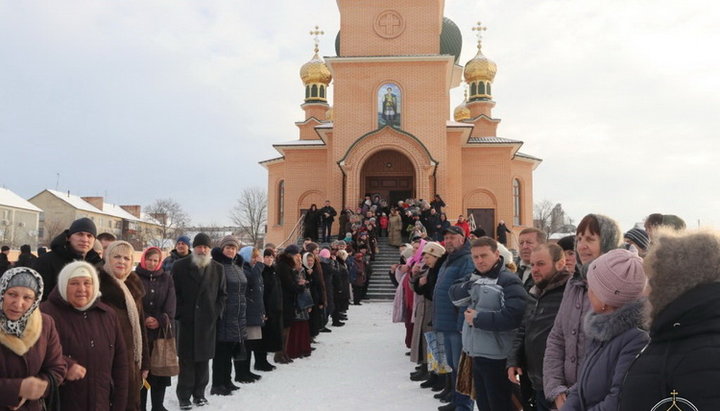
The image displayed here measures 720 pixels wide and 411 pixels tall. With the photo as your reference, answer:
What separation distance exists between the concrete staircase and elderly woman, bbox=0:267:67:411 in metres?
14.2

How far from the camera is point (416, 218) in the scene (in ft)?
61.9

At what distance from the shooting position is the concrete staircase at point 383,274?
682 inches

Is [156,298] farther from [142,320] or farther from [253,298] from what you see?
[253,298]

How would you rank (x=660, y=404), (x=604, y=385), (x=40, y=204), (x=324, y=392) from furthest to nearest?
1. (x=40, y=204)
2. (x=324, y=392)
3. (x=604, y=385)
4. (x=660, y=404)

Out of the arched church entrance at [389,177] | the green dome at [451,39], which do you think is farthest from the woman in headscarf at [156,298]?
the green dome at [451,39]

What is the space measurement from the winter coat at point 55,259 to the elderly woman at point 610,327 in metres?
3.76

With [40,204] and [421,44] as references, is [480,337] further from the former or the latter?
[40,204]

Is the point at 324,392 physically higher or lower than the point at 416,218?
lower

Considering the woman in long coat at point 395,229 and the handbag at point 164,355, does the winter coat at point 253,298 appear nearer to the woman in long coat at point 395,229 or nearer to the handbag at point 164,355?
the handbag at point 164,355

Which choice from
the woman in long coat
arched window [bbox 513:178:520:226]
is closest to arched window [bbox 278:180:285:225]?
the woman in long coat

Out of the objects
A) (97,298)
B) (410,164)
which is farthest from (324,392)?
(410,164)

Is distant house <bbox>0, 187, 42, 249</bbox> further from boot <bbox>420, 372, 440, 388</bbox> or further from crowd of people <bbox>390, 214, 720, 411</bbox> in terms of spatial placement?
crowd of people <bbox>390, 214, 720, 411</bbox>

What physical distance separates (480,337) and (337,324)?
8.79 meters

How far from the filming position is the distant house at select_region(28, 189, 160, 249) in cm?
5691
